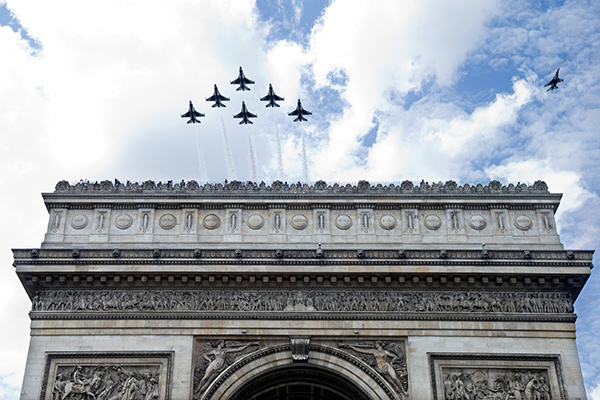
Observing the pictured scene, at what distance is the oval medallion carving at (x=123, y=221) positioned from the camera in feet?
102

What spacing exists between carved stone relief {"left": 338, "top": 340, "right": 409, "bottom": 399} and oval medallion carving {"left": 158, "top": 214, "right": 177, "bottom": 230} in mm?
7768

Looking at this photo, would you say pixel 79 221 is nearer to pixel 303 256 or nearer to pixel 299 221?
pixel 299 221

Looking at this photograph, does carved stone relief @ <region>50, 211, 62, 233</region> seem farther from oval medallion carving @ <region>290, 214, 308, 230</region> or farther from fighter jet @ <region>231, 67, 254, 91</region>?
fighter jet @ <region>231, 67, 254, 91</region>

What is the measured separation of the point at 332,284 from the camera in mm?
29688

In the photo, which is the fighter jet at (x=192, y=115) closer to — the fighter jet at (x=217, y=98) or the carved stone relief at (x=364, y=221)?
the fighter jet at (x=217, y=98)

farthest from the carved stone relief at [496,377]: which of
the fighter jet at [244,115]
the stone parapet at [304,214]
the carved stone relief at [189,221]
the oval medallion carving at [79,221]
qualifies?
the fighter jet at [244,115]

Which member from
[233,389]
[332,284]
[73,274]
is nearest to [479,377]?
[332,284]

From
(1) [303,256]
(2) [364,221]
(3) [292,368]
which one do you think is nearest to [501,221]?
(2) [364,221]

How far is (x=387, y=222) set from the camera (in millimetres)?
31344

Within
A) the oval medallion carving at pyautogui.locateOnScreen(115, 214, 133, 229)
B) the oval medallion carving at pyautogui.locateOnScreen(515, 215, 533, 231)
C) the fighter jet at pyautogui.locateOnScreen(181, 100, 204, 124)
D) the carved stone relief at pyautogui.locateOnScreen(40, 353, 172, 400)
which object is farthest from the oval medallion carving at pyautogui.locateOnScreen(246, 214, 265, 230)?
the fighter jet at pyautogui.locateOnScreen(181, 100, 204, 124)

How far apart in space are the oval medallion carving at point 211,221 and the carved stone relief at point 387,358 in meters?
6.55

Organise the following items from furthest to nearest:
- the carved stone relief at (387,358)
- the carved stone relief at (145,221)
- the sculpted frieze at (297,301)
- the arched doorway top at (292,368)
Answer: the carved stone relief at (145,221), the sculpted frieze at (297,301), the carved stone relief at (387,358), the arched doorway top at (292,368)

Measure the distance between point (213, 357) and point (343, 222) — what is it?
7.03 m

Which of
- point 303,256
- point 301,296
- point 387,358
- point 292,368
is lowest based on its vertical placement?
point 292,368
